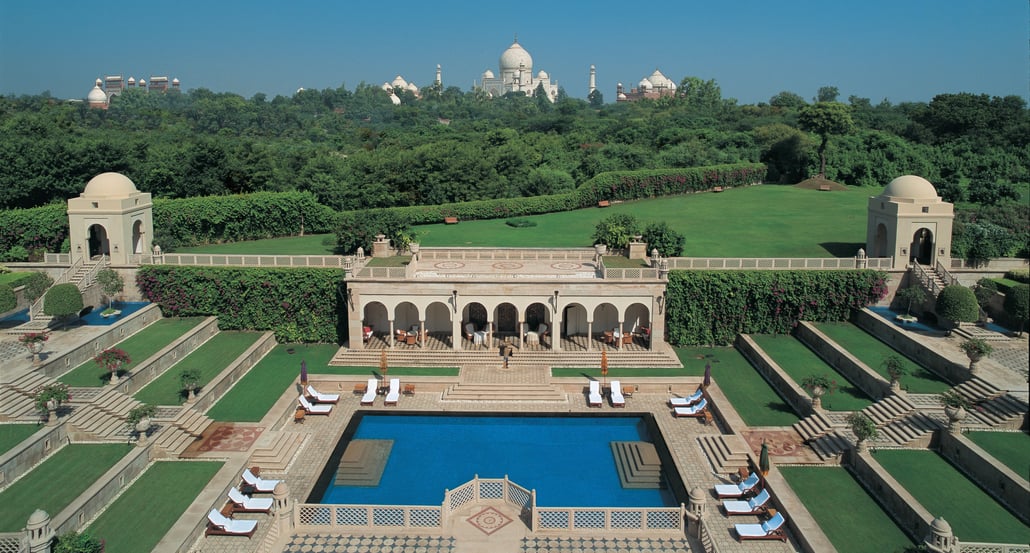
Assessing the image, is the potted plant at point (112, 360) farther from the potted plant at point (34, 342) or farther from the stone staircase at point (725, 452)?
the stone staircase at point (725, 452)

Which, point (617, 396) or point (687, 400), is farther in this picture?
point (617, 396)

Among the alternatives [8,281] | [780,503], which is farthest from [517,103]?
[780,503]

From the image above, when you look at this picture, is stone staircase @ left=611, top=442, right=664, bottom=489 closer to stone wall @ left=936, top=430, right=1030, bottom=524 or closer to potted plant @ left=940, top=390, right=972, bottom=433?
stone wall @ left=936, top=430, right=1030, bottom=524

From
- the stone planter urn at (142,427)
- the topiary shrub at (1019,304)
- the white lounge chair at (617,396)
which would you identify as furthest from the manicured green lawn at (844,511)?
the stone planter urn at (142,427)

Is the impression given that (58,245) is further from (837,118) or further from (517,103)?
(517,103)

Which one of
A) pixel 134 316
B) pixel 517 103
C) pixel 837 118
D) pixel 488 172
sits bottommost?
pixel 134 316

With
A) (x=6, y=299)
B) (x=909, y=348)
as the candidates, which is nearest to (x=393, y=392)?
(x=6, y=299)

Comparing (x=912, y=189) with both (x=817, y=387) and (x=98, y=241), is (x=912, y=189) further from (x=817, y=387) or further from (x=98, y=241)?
(x=98, y=241)
